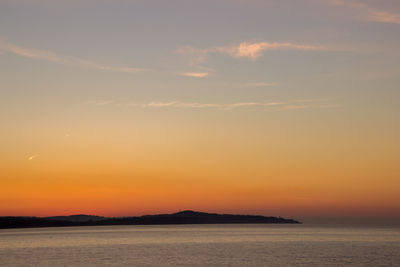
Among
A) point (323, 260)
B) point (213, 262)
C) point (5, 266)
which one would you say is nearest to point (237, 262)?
point (213, 262)

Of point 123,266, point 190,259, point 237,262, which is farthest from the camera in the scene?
point 190,259

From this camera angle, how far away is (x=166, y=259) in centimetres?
9238

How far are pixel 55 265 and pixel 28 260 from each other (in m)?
13.0

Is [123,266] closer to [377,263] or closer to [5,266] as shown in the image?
[5,266]

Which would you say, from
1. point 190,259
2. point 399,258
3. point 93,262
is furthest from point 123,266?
point 399,258

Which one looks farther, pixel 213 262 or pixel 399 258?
pixel 399 258

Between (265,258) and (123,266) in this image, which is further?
(265,258)

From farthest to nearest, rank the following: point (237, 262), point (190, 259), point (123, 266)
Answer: point (190, 259)
point (237, 262)
point (123, 266)

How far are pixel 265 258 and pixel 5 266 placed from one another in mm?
46824

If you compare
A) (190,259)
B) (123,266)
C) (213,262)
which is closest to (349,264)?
(213,262)

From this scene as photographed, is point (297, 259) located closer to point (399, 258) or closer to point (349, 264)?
point (349, 264)

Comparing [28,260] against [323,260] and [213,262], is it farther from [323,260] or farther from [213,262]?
[323,260]

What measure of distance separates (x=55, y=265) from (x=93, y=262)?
268 inches

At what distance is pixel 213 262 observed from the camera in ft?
283
